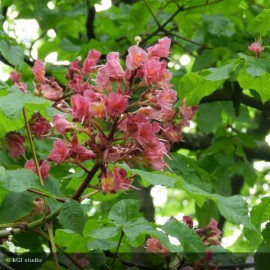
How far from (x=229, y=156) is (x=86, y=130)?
80.0 inches

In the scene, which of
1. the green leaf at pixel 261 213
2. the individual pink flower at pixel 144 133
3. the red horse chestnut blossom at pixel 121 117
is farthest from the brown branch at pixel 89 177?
the green leaf at pixel 261 213

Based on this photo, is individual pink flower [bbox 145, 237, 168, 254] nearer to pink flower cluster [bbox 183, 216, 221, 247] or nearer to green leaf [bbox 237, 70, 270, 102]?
pink flower cluster [bbox 183, 216, 221, 247]

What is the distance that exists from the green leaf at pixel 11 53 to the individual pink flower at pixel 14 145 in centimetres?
47

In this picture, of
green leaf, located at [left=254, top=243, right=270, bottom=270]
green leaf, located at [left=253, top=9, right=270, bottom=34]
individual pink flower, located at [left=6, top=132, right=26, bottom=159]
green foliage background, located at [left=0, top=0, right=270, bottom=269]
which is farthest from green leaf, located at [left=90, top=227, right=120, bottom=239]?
green leaf, located at [left=253, top=9, right=270, bottom=34]

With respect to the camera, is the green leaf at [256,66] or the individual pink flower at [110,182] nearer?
the individual pink flower at [110,182]

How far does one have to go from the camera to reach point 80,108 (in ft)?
5.05

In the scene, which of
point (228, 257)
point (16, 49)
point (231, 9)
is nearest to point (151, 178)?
point (228, 257)

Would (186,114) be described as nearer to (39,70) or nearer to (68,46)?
(39,70)

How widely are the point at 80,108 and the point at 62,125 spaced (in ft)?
0.25

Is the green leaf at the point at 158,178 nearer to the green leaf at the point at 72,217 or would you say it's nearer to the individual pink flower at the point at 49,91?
the green leaf at the point at 72,217

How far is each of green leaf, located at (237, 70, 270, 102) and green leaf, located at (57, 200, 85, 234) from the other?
0.83 metres

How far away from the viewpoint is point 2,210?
1.65 metres

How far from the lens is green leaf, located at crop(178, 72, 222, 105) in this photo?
206cm

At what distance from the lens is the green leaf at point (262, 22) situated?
2043mm
